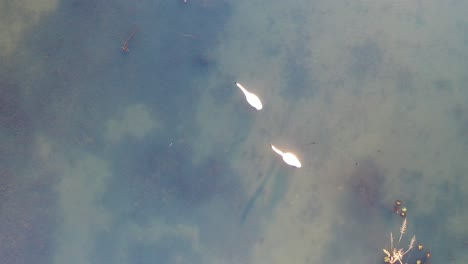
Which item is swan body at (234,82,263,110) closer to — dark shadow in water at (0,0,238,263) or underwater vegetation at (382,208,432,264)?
dark shadow in water at (0,0,238,263)

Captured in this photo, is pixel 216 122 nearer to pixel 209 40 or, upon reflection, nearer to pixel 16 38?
pixel 209 40

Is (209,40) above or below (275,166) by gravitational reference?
above

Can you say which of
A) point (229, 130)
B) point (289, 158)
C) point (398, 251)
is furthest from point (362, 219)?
point (229, 130)

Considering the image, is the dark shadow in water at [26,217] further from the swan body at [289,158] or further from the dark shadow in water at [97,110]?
→ the swan body at [289,158]

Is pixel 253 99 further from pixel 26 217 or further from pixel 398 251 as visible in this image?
pixel 26 217

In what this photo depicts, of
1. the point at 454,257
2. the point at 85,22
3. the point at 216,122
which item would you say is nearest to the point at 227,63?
the point at 216,122
